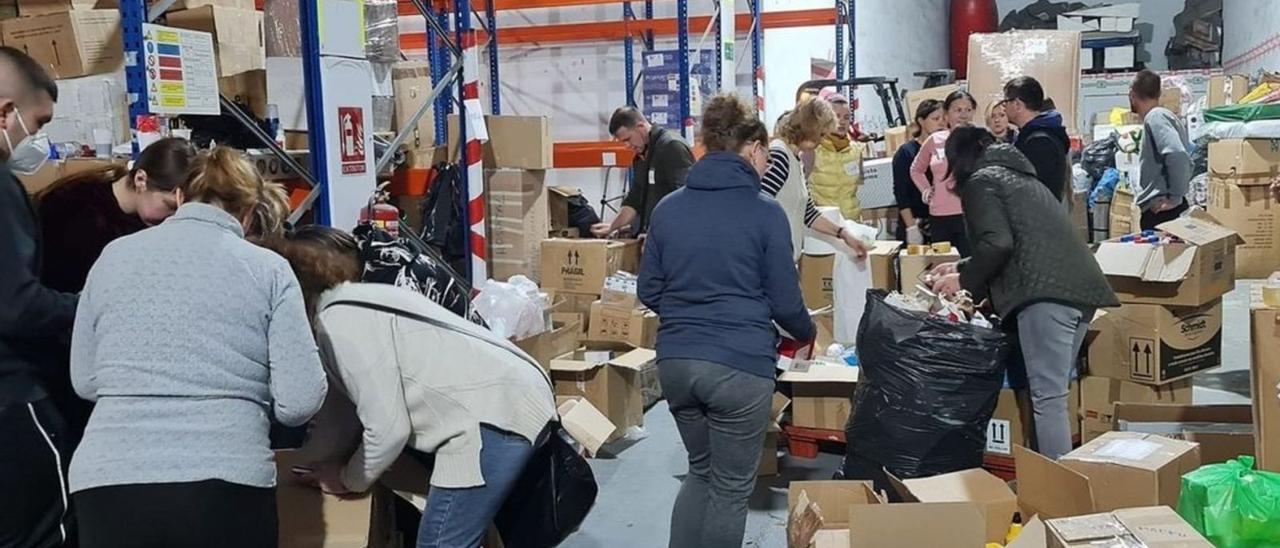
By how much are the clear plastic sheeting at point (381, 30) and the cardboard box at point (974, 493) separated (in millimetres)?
2780

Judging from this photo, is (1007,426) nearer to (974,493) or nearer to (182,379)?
(974,493)

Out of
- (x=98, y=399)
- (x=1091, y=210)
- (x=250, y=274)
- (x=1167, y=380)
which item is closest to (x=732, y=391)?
(x=250, y=274)

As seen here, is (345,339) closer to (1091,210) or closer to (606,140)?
(606,140)

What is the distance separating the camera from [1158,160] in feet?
17.6

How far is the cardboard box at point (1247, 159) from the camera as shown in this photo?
778 cm

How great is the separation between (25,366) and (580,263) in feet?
11.3

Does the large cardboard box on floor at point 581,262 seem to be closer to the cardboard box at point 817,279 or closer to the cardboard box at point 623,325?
the cardboard box at point 623,325

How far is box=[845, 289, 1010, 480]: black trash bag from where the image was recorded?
3.30m

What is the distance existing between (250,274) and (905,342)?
6.77 ft

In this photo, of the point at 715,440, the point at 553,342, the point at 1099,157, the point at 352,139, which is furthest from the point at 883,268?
the point at 1099,157

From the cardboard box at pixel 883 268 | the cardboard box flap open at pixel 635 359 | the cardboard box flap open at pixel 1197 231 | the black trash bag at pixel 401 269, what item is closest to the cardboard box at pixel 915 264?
the cardboard box at pixel 883 268

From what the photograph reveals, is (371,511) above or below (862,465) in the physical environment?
above

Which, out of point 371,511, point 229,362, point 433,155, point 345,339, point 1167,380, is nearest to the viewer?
point 229,362

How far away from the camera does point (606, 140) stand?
8906 millimetres
